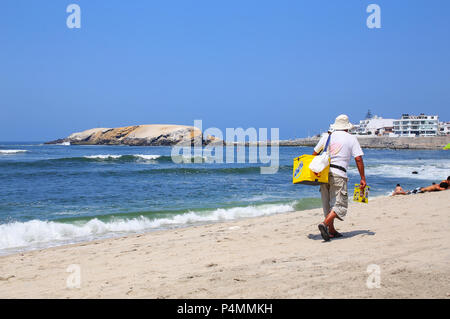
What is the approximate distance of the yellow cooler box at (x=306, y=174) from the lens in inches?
195

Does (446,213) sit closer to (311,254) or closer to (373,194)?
(311,254)

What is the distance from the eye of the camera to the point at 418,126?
103312 mm

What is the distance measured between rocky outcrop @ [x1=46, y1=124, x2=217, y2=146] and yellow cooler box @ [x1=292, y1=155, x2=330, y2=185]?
83004 millimetres

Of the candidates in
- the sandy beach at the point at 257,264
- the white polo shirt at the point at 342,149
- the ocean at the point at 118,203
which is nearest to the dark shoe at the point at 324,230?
the sandy beach at the point at 257,264

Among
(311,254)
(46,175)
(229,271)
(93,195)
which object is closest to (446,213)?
(311,254)

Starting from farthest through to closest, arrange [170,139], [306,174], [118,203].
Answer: [170,139] → [118,203] → [306,174]

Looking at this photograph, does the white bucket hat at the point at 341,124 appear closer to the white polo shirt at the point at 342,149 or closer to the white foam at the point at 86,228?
the white polo shirt at the point at 342,149

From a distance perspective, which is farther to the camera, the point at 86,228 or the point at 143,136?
the point at 143,136

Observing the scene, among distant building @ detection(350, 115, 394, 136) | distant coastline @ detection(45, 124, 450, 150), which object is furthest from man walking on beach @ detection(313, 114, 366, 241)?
distant building @ detection(350, 115, 394, 136)

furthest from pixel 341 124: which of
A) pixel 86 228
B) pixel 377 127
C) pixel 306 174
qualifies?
pixel 377 127

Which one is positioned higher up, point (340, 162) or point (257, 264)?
point (340, 162)

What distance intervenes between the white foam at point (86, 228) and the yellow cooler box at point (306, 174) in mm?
5070

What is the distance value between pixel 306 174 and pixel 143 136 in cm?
9637

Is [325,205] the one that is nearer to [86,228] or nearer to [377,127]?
[86,228]
